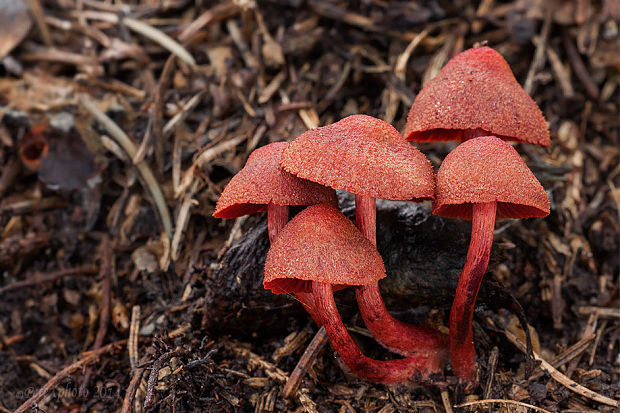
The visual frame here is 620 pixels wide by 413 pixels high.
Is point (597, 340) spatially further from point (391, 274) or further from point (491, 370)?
point (391, 274)

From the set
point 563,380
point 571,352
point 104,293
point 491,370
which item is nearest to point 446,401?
point 491,370

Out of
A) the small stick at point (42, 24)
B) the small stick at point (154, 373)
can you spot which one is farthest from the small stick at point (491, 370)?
the small stick at point (42, 24)

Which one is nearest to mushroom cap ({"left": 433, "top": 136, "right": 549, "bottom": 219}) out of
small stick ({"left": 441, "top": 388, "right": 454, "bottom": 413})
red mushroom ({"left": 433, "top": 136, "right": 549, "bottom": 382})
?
red mushroom ({"left": 433, "top": 136, "right": 549, "bottom": 382})

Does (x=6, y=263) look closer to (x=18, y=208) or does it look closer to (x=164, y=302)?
(x=18, y=208)

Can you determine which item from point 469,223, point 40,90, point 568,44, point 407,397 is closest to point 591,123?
point 568,44

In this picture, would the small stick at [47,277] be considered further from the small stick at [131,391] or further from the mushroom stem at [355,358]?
the mushroom stem at [355,358]

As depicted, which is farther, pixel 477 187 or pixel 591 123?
pixel 591 123
